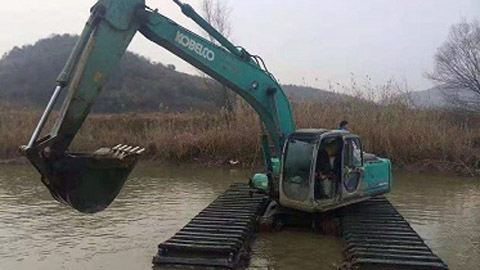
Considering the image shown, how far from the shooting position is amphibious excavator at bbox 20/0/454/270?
21.6 ft

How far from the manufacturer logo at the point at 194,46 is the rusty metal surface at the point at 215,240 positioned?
8.46 ft

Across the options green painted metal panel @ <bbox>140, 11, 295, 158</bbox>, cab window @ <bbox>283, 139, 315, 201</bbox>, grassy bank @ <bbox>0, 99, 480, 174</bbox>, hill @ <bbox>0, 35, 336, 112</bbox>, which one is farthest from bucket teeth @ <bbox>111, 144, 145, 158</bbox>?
hill @ <bbox>0, 35, 336, 112</bbox>

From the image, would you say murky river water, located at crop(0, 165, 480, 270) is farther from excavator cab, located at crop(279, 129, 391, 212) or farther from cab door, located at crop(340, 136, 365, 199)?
cab door, located at crop(340, 136, 365, 199)

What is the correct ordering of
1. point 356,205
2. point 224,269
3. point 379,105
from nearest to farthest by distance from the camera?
point 224,269 → point 356,205 → point 379,105

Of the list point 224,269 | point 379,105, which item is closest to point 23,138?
point 379,105

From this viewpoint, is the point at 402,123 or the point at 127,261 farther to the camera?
the point at 402,123

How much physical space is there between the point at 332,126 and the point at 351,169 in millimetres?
9691

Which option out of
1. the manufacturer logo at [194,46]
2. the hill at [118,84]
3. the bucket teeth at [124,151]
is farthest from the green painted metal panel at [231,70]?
the hill at [118,84]

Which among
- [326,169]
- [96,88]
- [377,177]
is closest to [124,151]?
[96,88]

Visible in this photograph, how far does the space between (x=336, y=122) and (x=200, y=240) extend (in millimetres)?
12208

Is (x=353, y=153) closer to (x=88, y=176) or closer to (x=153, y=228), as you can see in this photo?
(x=153, y=228)

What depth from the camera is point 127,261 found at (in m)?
7.84

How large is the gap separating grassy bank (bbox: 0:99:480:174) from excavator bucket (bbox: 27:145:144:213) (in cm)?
1258

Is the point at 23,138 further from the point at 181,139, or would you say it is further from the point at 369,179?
the point at 369,179
